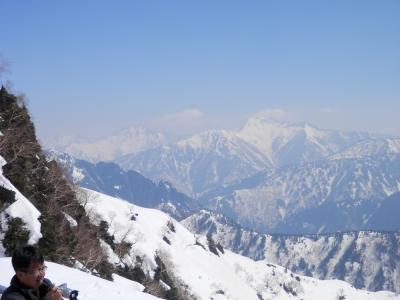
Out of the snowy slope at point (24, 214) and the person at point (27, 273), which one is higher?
the person at point (27, 273)

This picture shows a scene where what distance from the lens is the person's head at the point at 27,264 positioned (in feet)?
24.6

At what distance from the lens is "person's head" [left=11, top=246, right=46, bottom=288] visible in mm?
7504

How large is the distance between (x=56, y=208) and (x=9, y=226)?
17953mm

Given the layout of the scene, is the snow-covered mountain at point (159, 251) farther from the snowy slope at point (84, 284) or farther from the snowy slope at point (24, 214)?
Answer: the snowy slope at point (84, 284)

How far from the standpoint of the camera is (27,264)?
7520 mm

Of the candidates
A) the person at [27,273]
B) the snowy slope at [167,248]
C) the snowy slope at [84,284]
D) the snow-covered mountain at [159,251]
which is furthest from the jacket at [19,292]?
the snowy slope at [167,248]

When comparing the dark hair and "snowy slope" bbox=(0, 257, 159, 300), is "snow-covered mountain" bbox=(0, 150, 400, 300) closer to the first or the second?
"snowy slope" bbox=(0, 257, 159, 300)

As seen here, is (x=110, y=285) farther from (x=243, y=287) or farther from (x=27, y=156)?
(x=243, y=287)

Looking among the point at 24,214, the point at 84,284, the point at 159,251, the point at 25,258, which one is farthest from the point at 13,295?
the point at 159,251

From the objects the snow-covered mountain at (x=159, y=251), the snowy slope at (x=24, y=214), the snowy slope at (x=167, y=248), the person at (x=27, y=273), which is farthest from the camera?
the snowy slope at (x=167, y=248)

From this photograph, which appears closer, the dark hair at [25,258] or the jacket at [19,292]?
the jacket at [19,292]

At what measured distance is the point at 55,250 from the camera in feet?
153

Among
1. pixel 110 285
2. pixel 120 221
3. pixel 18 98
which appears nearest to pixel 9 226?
pixel 110 285

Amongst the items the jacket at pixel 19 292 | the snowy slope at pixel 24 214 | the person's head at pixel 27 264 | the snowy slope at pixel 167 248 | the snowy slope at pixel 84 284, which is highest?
the person's head at pixel 27 264
